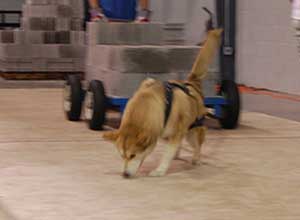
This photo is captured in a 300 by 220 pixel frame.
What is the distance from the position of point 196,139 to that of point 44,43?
249 inches

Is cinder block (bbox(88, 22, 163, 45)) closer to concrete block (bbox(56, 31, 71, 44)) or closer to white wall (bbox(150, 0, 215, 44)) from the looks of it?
concrete block (bbox(56, 31, 71, 44))

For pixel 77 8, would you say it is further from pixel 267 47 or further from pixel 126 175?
pixel 126 175

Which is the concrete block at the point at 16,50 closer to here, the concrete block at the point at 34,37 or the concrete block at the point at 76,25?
the concrete block at the point at 34,37

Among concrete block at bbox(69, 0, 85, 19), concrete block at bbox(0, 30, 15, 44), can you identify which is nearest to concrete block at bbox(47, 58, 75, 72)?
concrete block at bbox(0, 30, 15, 44)

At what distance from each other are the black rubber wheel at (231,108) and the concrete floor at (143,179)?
9cm

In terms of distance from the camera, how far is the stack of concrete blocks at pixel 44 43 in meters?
10.4

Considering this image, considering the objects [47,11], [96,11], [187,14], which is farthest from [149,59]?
[187,14]

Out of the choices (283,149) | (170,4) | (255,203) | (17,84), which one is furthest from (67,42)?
(255,203)

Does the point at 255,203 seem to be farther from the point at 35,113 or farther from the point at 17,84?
the point at 17,84

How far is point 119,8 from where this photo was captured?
7316 millimetres

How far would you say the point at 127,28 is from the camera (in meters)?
6.32

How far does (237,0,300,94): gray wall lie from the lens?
8.99 meters

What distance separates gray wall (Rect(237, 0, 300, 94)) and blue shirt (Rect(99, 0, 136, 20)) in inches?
87.2

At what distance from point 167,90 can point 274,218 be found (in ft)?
3.55
